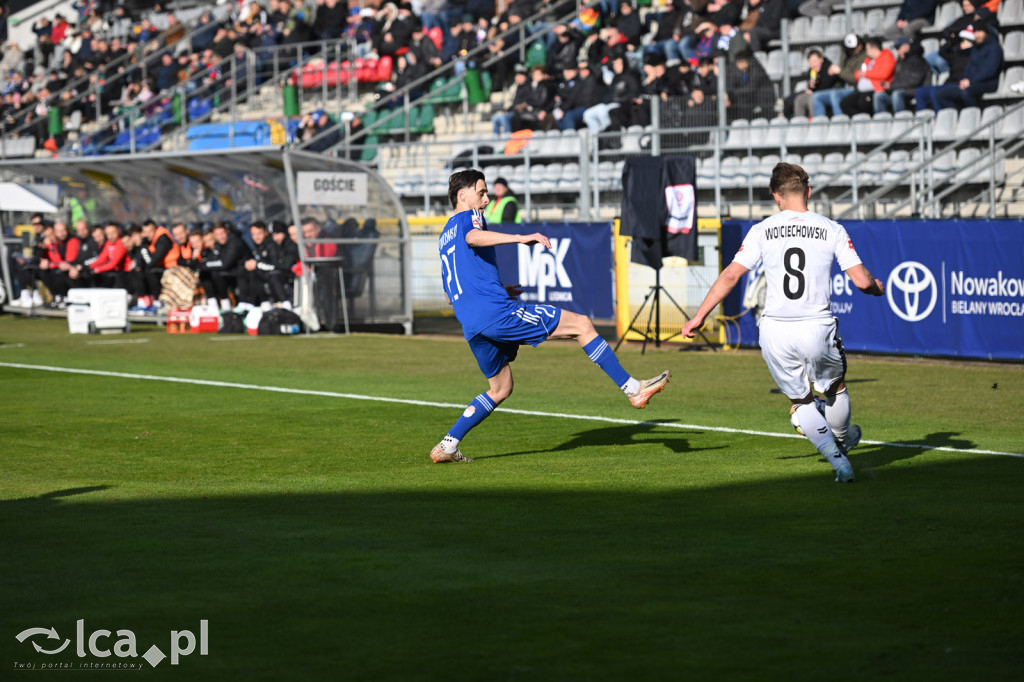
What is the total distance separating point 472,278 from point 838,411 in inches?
106

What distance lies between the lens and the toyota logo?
17516mm

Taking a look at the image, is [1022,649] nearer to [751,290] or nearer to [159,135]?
[751,290]

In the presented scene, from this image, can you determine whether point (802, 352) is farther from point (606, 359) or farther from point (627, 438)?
point (627, 438)

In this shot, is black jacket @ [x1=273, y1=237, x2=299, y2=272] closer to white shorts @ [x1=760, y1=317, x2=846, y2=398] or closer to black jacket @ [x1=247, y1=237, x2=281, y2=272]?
black jacket @ [x1=247, y1=237, x2=281, y2=272]

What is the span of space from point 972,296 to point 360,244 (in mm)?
10854

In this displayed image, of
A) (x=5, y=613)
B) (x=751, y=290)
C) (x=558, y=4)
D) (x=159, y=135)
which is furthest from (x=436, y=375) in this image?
(x=159, y=135)

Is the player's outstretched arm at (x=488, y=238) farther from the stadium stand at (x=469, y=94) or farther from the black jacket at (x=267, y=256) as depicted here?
the black jacket at (x=267, y=256)

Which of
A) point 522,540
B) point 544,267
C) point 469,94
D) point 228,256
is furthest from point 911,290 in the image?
point 469,94

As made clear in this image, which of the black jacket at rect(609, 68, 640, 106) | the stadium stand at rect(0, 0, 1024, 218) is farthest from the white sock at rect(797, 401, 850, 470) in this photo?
the black jacket at rect(609, 68, 640, 106)

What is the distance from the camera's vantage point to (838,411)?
361 inches

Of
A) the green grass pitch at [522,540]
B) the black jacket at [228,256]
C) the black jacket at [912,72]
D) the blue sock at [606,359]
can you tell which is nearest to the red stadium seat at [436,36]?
the black jacket at [228,256]

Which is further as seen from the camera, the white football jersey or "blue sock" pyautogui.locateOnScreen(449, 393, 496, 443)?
"blue sock" pyautogui.locateOnScreen(449, 393, 496, 443)

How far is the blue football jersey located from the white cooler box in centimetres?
1617

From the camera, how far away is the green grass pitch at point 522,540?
5246mm
